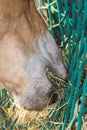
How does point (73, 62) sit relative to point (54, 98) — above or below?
above

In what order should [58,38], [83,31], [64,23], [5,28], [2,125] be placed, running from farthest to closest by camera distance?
1. [2,125]
2. [58,38]
3. [64,23]
4. [5,28]
5. [83,31]

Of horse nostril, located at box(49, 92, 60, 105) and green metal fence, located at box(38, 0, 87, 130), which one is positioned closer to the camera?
green metal fence, located at box(38, 0, 87, 130)

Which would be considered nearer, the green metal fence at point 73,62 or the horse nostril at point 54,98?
the green metal fence at point 73,62

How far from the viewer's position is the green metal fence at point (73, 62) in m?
1.50

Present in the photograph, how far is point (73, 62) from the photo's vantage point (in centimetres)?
159

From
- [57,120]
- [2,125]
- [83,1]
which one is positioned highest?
[83,1]

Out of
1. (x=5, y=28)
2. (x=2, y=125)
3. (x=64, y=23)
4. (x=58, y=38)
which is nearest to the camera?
(x=5, y=28)

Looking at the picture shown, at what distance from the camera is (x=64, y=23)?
174 centimetres

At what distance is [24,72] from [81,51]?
0.97 ft

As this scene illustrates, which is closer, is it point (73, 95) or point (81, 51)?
point (81, 51)

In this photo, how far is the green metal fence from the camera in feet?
4.92

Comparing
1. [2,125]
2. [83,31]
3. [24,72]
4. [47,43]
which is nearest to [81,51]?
[83,31]

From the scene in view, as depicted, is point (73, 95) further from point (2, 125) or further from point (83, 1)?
point (2, 125)

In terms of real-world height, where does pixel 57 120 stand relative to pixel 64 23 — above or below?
below
